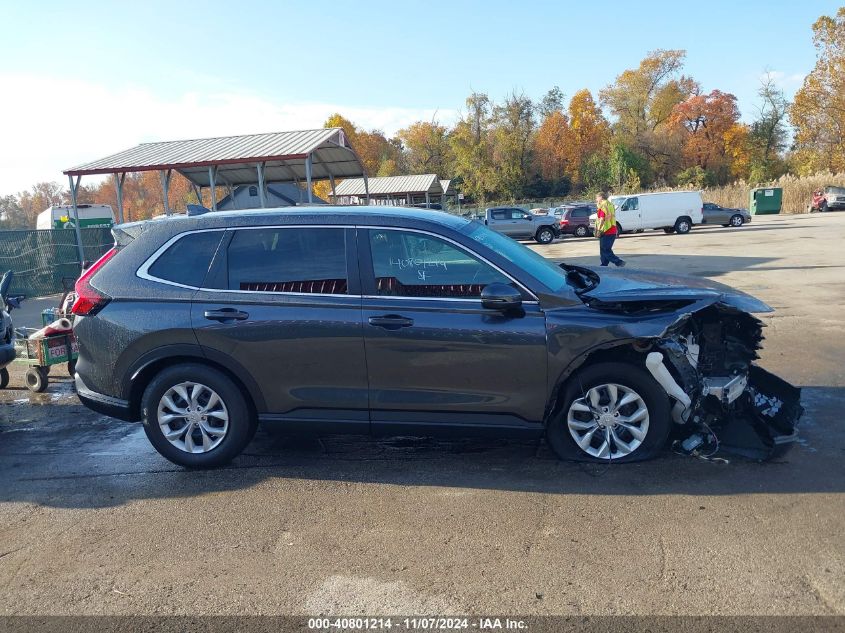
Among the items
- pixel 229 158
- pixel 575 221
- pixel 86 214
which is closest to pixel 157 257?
pixel 229 158

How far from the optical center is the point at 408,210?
5145 millimetres

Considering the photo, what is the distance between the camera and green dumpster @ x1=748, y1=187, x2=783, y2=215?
45.0 m

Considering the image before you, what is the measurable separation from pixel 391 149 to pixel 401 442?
3322 inches

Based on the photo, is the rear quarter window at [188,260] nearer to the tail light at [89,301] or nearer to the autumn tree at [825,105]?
the tail light at [89,301]

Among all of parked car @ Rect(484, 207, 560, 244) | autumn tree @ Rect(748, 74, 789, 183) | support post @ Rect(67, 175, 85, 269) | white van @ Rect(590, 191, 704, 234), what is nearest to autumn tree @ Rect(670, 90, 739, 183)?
autumn tree @ Rect(748, 74, 789, 183)

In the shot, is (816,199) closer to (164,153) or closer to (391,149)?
(164,153)

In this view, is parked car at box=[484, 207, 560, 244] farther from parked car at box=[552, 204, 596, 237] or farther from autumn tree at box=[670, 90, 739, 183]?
autumn tree at box=[670, 90, 739, 183]

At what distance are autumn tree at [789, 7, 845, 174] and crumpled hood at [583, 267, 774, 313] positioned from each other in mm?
59467

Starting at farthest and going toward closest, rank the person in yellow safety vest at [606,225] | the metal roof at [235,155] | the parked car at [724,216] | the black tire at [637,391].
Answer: the parked car at [724,216], the metal roof at [235,155], the person in yellow safety vest at [606,225], the black tire at [637,391]

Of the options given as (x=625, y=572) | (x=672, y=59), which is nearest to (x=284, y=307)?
(x=625, y=572)

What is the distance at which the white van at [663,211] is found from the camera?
31.7 m

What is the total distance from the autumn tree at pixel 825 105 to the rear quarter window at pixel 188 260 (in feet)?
202

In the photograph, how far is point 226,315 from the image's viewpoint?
4.77m

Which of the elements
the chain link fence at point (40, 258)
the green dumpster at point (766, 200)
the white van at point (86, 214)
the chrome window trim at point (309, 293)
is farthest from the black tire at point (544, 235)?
the chrome window trim at point (309, 293)
